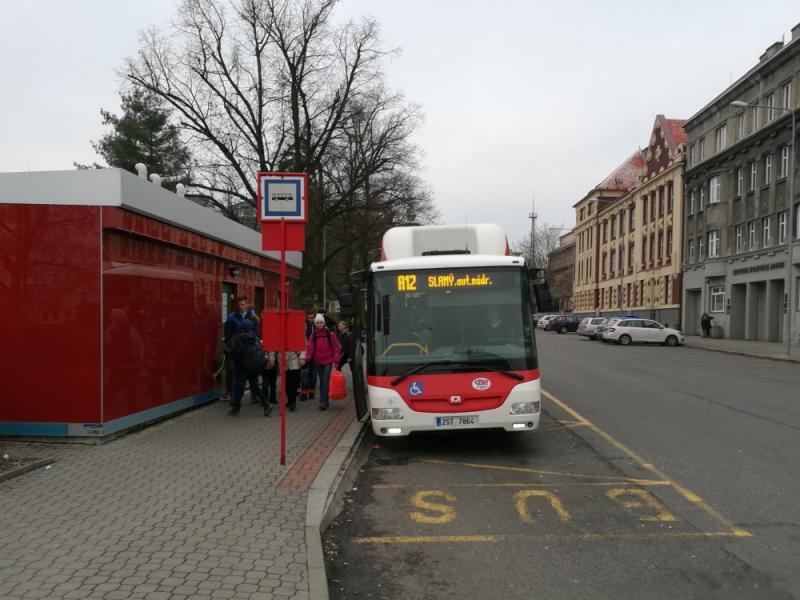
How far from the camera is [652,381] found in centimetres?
1673

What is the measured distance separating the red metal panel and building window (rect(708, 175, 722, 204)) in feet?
138

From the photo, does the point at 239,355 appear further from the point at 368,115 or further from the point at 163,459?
the point at 368,115

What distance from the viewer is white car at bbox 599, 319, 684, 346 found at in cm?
3603

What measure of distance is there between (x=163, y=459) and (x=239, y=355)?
328 cm

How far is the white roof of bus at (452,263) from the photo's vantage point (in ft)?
27.7

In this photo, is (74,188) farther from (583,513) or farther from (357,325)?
(583,513)

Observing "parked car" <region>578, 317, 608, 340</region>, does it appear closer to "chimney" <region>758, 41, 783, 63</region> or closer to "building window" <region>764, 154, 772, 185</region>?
"building window" <region>764, 154, 772, 185</region>

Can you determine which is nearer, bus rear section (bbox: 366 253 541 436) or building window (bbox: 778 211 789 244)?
bus rear section (bbox: 366 253 541 436)

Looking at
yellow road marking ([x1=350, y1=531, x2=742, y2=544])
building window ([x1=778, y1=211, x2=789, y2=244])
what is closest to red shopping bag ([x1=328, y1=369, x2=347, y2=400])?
yellow road marking ([x1=350, y1=531, x2=742, y2=544])

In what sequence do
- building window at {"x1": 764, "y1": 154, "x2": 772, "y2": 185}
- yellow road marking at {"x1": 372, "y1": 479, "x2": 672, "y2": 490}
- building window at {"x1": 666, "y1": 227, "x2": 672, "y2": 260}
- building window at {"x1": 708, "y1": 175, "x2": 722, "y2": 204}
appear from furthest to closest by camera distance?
building window at {"x1": 666, "y1": 227, "x2": 672, "y2": 260}, building window at {"x1": 708, "y1": 175, "x2": 722, "y2": 204}, building window at {"x1": 764, "y1": 154, "x2": 772, "y2": 185}, yellow road marking at {"x1": 372, "y1": 479, "x2": 672, "y2": 490}

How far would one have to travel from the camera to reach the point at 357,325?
9695mm

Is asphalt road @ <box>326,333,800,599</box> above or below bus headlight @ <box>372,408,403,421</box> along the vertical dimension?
below

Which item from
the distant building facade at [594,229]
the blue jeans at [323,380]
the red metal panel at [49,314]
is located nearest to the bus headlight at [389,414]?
the red metal panel at [49,314]

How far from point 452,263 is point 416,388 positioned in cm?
168
